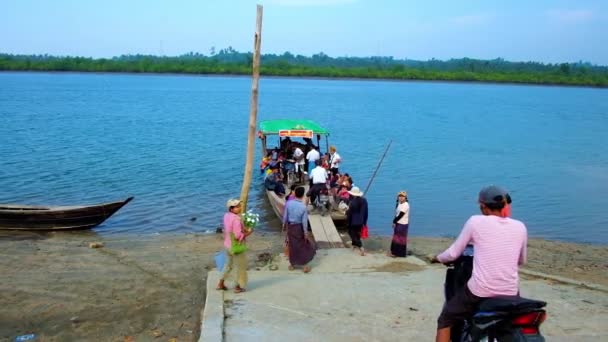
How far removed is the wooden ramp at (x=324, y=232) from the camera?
12.2 meters

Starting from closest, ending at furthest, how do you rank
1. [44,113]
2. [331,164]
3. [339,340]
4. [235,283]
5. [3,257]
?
[339,340] < [235,283] < [3,257] < [331,164] < [44,113]

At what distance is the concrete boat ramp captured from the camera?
6707 millimetres

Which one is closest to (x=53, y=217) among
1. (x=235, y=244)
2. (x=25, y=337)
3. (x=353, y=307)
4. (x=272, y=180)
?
(x=272, y=180)

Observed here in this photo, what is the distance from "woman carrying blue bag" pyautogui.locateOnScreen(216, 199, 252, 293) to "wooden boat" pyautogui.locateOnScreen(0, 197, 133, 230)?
8488 mm

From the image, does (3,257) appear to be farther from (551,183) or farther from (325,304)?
(551,183)

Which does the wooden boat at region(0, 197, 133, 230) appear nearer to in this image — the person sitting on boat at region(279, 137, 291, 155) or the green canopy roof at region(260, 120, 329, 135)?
the green canopy roof at region(260, 120, 329, 135)

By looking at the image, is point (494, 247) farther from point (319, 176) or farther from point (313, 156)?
point (313, 156)

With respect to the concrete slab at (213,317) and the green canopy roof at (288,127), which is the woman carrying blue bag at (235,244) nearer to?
the concrete slab at (213,317)

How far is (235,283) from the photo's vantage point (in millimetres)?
8672

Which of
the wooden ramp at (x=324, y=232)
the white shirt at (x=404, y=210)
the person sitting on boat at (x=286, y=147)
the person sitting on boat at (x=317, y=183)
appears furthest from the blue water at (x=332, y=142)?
the white shirt at (x=404, y=210)

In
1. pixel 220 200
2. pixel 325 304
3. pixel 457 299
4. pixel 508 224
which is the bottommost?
pixel 220 200

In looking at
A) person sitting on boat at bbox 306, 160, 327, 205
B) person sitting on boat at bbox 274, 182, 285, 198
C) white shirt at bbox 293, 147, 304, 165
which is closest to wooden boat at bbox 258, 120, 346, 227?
person sitting on boat at bbox 274, 182, 285, 198

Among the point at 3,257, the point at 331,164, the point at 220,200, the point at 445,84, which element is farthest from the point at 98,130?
the point at 445,84

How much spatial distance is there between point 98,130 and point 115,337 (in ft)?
121
